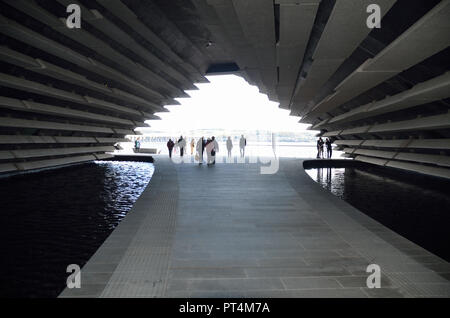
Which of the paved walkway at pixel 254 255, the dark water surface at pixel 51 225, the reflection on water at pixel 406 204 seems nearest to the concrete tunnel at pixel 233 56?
the reflection on water at pixel 406 204

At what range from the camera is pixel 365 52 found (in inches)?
356

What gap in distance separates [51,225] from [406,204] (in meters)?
10.7

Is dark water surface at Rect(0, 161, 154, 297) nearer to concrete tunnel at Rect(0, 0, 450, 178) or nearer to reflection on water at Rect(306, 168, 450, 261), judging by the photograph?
concrete tunnel at Rect(0, 0, 450, 178)

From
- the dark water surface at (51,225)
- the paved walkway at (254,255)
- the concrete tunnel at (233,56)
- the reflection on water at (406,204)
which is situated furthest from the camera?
the reflection on water at (406,204)

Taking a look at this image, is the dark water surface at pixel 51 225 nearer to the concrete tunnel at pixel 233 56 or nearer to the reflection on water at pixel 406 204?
the concrete tunnel at pixel 233 56

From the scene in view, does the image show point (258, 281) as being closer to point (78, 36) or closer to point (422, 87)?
point (422, 87)

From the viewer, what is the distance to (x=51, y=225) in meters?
7.75

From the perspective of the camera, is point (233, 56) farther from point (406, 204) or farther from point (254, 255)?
point (254, 255)

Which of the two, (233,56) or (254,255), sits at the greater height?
(233,56)

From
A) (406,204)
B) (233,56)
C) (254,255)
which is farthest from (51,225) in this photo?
(406,204)

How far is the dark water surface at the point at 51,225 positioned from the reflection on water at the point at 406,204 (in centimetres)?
689

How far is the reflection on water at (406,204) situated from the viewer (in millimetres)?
7222

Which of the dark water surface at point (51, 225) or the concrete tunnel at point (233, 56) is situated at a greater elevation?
the concrete tunnel at point (233, 56)

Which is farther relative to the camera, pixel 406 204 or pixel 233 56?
pixel 233 56
